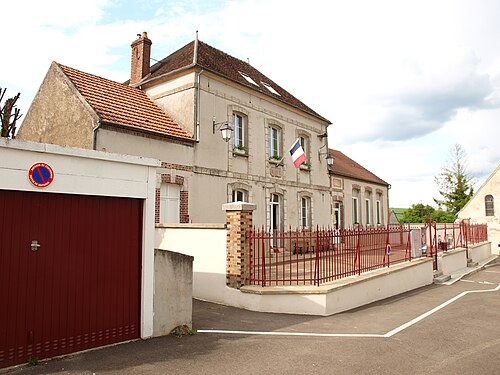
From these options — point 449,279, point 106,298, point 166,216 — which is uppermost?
point 166,216

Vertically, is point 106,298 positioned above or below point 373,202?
below

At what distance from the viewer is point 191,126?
1355 centimetres

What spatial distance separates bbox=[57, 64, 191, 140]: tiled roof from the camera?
1176cm

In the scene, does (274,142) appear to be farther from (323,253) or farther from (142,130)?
(323,253)

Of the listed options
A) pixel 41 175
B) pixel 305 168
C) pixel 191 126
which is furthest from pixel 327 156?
pixel 41 175

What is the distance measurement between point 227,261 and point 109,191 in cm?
373

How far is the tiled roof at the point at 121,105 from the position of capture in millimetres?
11762

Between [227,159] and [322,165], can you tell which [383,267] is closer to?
[227,159]

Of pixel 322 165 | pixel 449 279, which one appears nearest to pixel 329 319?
pixel 449 279

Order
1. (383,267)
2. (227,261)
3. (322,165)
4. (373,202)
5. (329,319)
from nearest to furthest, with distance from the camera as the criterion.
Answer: (329,319) → (227,261) → (383,267) → (322,165) → (373,202)

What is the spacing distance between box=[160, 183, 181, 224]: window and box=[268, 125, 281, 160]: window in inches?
218

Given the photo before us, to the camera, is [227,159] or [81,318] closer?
[81,318]

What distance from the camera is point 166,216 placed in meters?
12.5

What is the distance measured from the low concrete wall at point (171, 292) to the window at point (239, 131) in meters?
8.92
